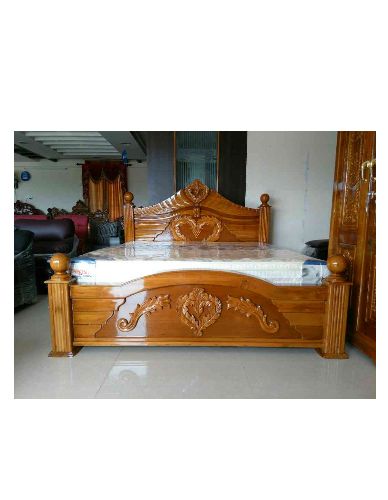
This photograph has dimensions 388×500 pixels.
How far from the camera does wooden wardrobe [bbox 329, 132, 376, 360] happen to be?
1938 mm

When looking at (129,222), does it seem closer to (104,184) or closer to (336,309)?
(336,309)

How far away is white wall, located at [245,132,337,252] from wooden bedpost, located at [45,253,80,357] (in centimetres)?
239

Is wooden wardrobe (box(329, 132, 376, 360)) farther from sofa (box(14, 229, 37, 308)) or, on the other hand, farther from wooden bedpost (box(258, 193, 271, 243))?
sofa (box(14, 229, 37, 308))

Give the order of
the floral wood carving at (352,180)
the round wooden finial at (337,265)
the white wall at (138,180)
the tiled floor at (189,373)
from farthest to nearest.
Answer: the white wall at (138,180) → the floral wood carving at (352,180) → the round wooden finial at (337,265) → the tiled floor at (189,373)

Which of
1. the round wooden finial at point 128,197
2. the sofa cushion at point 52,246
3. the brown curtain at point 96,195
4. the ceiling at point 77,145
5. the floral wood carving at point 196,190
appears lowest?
the sofa cushion at point 52,246

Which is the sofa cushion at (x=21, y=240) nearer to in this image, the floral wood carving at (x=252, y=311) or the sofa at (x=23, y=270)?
the sofa at (x=23, y=270)

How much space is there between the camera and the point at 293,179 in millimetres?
3646

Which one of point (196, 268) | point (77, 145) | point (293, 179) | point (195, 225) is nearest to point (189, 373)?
point (196, 268)

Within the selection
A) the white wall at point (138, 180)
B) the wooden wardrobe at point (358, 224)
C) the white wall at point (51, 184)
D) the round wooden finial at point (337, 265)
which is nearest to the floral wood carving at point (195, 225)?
the wooden wardrobe at point (358, 224)

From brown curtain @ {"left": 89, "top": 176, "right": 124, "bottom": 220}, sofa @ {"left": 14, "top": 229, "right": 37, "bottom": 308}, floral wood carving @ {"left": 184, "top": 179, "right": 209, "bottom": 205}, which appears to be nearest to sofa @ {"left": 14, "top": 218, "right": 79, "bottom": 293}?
sofa @ {"left": 14, "top": 229, "right": 37, "bottom": 308}

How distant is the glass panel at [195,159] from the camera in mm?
3609
